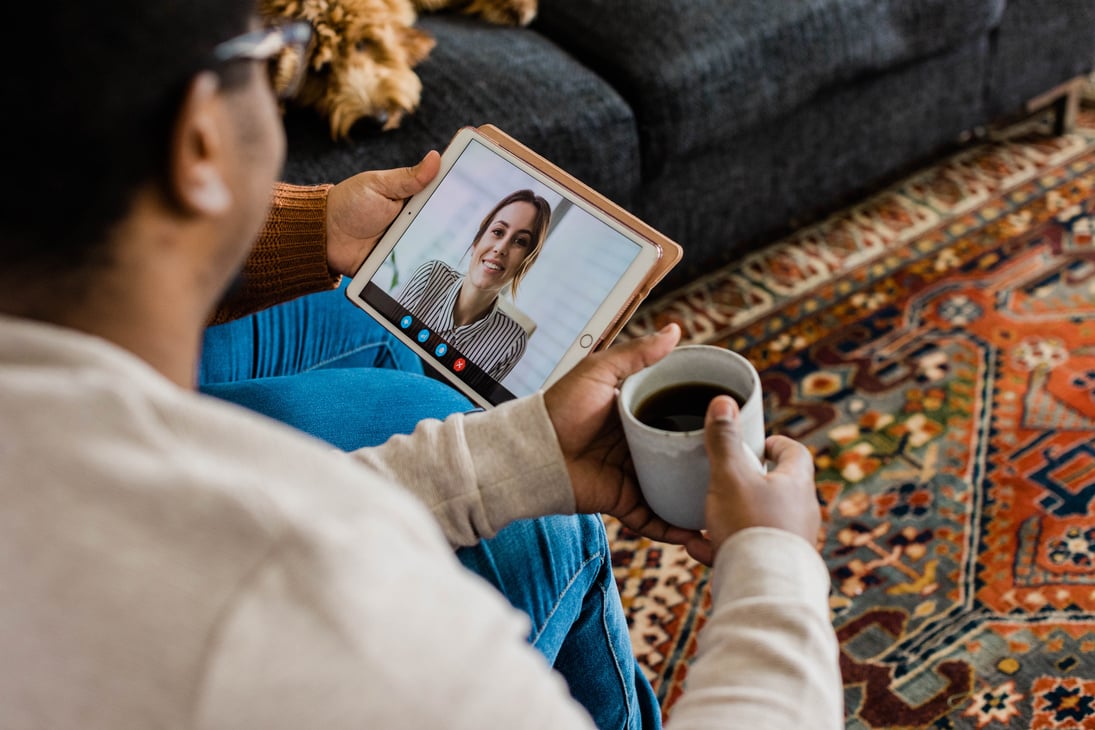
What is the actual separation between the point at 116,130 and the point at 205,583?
0.63ft

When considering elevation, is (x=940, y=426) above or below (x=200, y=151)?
below

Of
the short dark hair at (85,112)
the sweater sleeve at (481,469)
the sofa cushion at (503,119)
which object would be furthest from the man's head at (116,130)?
the sofa cushion at (503,119)

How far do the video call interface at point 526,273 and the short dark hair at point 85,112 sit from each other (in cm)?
49

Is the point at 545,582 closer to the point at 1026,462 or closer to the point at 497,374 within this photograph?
the point at 497,374

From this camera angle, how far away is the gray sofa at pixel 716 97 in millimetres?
1461

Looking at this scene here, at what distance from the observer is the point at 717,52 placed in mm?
1545

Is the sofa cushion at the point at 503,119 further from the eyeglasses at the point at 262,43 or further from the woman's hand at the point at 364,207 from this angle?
the eyeglasses at the point at 262,43

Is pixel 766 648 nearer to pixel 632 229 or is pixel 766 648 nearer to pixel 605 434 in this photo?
pixel 605 434

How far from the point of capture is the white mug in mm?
683

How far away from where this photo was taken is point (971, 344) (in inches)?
62.4

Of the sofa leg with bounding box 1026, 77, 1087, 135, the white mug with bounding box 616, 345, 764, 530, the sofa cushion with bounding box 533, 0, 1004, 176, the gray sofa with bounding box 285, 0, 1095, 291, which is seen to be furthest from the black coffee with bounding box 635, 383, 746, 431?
the sofa leg with bounding box 1026, 77, 1087, 135

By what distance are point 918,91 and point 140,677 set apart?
1756 millimetres

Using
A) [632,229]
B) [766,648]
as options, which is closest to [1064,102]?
[632,229]

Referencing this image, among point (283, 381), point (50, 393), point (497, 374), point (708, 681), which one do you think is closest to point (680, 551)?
point (497, 374)
